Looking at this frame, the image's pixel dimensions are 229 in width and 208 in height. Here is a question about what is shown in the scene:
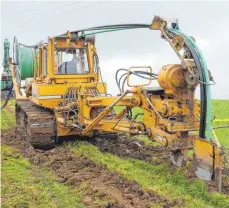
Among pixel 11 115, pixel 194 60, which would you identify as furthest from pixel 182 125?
pixel 11 115

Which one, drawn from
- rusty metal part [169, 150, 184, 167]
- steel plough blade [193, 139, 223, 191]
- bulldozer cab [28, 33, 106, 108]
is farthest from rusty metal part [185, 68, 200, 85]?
bulldozer cab [28, 33, 106, 108]

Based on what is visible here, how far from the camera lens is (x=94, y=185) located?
6.96 metres

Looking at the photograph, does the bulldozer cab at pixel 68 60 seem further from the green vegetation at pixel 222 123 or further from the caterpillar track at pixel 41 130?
the green vegetation at pixel 222 123

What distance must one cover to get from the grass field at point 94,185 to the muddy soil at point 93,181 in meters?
0.02

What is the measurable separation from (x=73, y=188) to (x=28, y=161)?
251 cm

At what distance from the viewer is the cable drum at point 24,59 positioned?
13891 mm

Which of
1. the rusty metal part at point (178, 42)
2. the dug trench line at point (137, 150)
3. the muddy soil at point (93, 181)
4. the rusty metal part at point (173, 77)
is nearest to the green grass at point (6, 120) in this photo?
the muddy soil at point (93, 181)

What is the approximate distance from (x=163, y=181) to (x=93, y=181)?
1.29 metres

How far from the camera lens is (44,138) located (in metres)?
10.3

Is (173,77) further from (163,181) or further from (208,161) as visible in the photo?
(163,181)

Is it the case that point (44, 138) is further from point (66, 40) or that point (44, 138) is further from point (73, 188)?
point (73, 188)

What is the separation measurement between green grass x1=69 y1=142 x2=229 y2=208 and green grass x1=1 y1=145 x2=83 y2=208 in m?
1.25

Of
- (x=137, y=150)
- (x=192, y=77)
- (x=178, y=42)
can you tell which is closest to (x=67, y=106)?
(x=137, y=150)

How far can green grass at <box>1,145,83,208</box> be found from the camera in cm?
623
